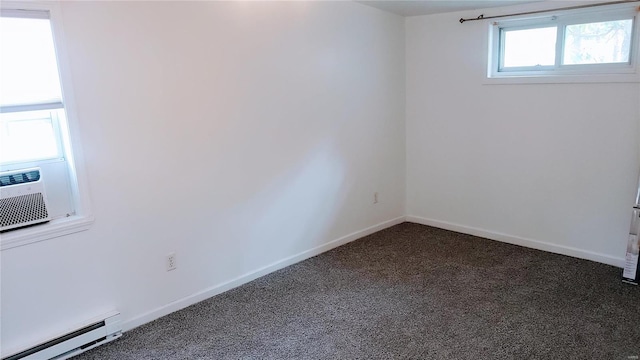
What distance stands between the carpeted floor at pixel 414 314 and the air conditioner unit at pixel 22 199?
829mm

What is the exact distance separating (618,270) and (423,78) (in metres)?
2.28

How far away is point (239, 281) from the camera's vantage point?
10.8ft

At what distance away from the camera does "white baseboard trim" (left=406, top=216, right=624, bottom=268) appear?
135 inches

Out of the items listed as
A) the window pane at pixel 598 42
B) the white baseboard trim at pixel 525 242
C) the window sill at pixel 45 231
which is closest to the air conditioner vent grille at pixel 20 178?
the window sill at pixel 45 231

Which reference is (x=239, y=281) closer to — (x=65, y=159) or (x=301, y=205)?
(x=301, y=205)

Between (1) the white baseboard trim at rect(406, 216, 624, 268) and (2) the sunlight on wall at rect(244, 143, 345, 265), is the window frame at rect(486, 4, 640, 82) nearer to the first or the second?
(1) the white baseboard trim at rect(406, 216, 624, 268)

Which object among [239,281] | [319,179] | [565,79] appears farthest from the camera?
[319,179]

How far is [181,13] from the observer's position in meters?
2.72

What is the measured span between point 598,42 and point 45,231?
3.95 m

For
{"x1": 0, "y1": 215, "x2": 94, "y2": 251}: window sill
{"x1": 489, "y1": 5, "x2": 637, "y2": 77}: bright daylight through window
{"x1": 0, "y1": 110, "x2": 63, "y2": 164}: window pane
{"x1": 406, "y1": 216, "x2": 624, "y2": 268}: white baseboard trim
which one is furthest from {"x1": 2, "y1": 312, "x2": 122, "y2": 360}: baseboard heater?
{"x1": 489, "y1": 5, "x2": 637, "y2": 77}: bright daylight through window

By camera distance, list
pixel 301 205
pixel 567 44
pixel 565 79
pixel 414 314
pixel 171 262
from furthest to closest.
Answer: pixel 301 205, pixel 567 44, pixel 565 79, pixel 171 262, pixel 414 314

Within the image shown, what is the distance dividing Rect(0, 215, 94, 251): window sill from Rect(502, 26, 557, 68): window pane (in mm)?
3518

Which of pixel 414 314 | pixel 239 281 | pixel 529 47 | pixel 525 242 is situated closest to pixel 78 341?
pixel 239 281

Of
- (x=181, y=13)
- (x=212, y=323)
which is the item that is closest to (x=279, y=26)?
(x=181, y=13)
